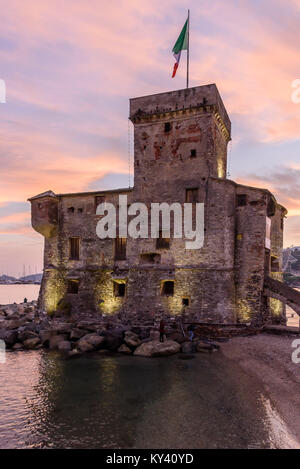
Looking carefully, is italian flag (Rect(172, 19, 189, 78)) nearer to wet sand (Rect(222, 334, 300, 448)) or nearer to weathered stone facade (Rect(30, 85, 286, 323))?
weathered stone facade (Rect(30, 85, 286, 323))

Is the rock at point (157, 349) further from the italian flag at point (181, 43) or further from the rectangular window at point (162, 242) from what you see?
the italian flag at point (181, 43)

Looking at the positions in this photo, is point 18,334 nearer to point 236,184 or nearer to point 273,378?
point 273,378

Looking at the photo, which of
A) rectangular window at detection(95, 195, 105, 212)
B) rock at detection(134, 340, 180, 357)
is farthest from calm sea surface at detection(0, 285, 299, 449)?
rectangular window at detection(95, 195, 105, 212)

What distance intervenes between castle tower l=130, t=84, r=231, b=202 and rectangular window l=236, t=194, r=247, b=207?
9.15ft

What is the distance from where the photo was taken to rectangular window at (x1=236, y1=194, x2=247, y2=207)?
23427 mm

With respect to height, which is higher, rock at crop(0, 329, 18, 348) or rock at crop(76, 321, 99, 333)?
rock at crop(76, 321, 99, 333)

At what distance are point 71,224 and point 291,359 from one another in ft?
69.1

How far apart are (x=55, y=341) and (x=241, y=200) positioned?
1797 centimetres

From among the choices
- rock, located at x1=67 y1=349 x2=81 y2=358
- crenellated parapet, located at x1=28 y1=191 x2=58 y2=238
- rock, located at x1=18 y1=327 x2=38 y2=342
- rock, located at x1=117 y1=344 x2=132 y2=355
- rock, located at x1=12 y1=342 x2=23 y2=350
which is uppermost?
crenellated parapet, located at x1=28 y1=191 x2=58 y2=238

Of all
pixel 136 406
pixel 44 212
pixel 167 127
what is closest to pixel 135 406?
→ pixel 136 406

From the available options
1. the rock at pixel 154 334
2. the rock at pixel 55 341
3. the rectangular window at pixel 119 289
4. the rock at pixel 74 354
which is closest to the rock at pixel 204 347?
the rock at pixel 154 334

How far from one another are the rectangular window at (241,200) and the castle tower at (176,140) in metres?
2.79

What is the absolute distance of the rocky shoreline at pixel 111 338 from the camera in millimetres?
19797

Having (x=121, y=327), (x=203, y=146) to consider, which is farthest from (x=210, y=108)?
(x=121, y=327)
